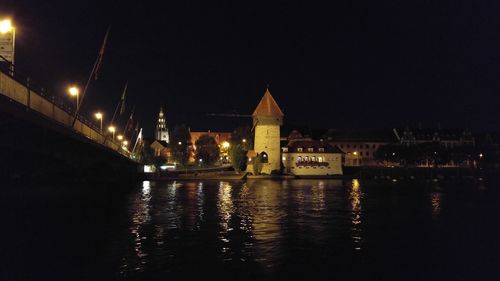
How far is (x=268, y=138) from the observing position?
113m

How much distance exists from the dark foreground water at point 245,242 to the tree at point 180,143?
98.6 metres

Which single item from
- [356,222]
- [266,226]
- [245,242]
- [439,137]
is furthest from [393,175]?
[245,242]

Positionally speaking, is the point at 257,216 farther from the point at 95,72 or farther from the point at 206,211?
the point at 95,72

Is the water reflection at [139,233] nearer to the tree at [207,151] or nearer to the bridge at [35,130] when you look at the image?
the bridge at [35,130]

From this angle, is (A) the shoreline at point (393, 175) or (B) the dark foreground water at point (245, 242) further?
(A) the shoreline at point (393, 175)

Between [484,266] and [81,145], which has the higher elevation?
[81,145]

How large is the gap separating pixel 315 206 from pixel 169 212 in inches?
567

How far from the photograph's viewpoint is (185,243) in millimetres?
26703

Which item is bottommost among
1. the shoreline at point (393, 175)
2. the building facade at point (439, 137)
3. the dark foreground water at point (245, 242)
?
the dark foreground water at point (245, 242)

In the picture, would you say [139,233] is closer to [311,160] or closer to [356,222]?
[356,222]

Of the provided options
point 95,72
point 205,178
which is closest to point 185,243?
point 95,72

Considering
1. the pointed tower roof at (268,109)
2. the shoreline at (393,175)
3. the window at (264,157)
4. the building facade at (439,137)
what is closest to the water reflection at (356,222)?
the shoreline at (393,175)

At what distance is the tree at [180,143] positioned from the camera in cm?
14650

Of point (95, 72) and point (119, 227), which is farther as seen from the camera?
point (95, 72)
